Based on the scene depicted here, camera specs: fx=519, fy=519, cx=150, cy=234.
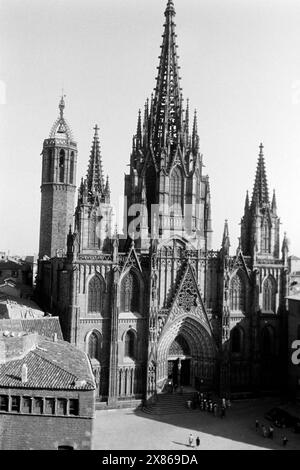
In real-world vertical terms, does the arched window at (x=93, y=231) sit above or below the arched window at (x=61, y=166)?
below

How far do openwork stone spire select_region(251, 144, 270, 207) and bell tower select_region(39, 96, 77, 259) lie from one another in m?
28.3

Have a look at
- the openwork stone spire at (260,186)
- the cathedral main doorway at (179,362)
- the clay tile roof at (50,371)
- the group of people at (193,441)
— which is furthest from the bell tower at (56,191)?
the group of people at (193,441)

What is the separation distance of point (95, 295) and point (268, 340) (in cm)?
1904

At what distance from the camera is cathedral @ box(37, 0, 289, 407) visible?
47969mm

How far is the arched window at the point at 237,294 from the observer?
52688mm

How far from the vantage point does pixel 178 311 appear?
5044 cm

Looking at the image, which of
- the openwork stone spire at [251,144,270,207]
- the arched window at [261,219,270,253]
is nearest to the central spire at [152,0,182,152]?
the openwork stone spire at [251,144,270,207]

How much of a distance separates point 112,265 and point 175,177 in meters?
12.0

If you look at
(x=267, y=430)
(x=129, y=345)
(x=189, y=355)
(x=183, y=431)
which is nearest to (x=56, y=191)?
(x=129, y=345)

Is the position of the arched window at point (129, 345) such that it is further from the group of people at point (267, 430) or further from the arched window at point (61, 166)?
the arched window at point (61, 166)

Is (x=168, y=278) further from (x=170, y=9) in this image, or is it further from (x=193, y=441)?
(x=170, y=9)

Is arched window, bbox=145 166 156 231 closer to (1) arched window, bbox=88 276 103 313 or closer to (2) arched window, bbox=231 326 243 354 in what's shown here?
(1) arched window, bbox=88 276 103 313

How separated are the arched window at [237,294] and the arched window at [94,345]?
14170 millimetres

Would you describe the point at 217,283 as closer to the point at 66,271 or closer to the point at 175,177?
the point at 175,177
